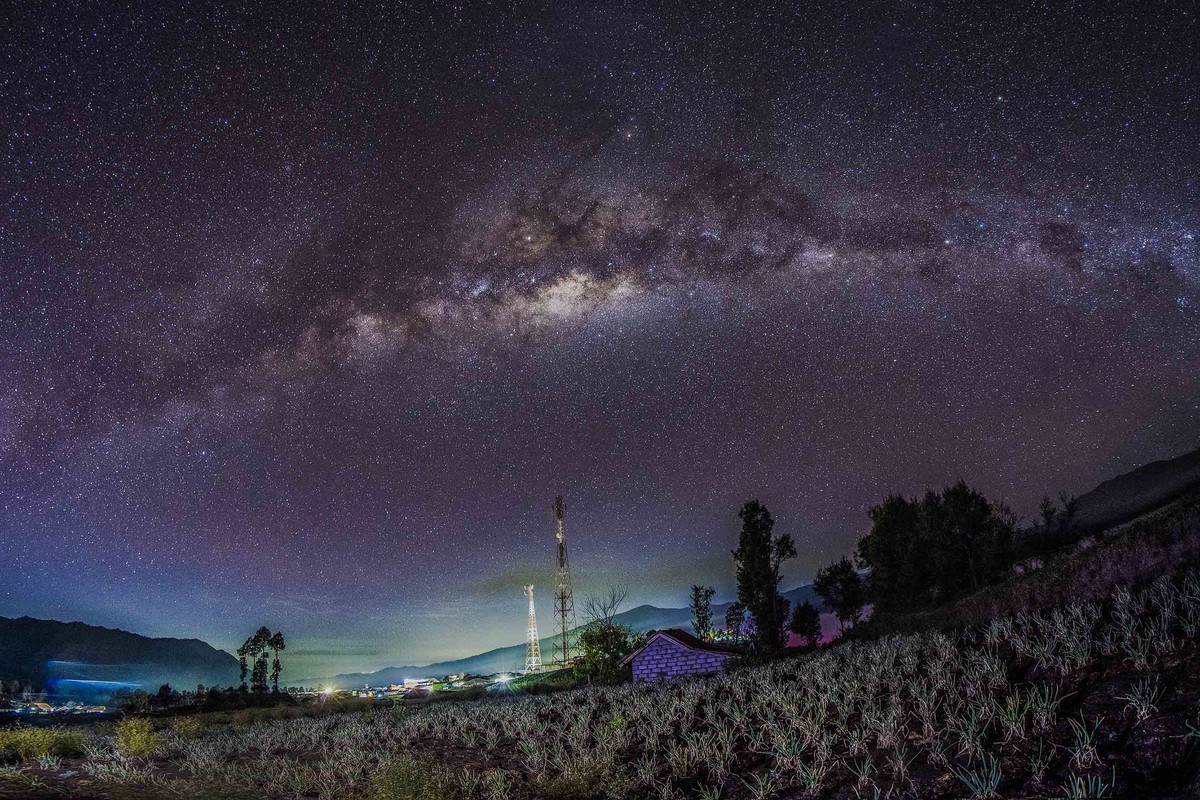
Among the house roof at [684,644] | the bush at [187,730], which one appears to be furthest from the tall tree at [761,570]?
the bush at [187,730]

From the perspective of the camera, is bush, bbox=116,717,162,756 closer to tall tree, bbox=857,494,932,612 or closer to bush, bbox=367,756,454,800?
bush, bbox=367,756,454,800

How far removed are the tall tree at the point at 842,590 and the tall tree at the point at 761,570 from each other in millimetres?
23136

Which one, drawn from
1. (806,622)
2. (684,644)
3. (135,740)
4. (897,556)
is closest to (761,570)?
(684,644)

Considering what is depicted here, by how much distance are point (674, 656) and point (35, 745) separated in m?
31.1

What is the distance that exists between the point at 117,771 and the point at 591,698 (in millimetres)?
12245

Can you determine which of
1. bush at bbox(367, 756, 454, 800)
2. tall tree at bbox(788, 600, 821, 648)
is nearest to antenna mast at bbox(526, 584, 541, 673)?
tall tree at bbox(788, 600, 821, 648)

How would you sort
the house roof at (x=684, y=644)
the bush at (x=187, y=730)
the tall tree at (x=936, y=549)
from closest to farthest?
the bush at (x=187, y=730) < the house roof at (x=684, y=644) < the tall tree at (x=936, y=549)

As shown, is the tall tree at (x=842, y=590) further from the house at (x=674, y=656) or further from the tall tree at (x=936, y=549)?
the house at (x=674, y=656)

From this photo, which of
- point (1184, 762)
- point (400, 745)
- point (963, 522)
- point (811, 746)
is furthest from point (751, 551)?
point (1184, 762)

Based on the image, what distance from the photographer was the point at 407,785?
363 inches

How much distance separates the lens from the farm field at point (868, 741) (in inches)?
258

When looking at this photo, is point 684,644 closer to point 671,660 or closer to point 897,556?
point 671,660

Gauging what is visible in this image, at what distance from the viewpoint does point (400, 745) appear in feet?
55.0

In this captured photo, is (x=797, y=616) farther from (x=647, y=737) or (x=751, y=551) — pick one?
(x=647, y=737)
